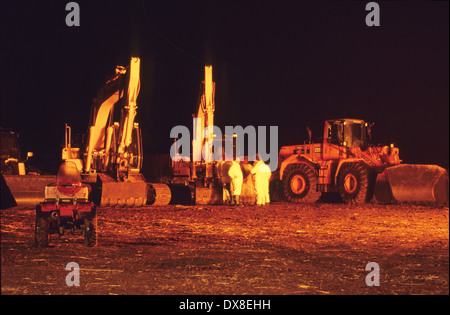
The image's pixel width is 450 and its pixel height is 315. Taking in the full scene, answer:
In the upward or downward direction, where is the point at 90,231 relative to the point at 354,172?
downward

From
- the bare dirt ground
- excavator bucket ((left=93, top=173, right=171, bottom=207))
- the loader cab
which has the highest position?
the loader cab

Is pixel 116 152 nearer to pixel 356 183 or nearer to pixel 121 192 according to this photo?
pixel 121 192

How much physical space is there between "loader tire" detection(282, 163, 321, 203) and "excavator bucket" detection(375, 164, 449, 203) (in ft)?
9.68

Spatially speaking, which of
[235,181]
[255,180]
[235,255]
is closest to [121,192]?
[235,181]

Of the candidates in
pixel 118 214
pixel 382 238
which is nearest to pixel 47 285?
pixel 382 238

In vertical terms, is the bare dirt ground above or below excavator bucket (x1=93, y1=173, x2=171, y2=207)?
below

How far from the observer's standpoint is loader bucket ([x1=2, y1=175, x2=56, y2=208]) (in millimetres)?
15469

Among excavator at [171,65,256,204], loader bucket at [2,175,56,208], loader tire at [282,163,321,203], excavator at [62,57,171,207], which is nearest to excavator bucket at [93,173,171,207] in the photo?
excavator at [62,57,171,207]

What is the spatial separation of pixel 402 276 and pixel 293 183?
12.5m

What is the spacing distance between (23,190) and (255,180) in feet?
23.7

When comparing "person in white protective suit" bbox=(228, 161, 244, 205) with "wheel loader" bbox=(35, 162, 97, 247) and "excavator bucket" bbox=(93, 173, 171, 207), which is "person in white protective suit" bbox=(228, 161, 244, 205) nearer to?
"excavator bucket" bbox=(93, 173, 171, 207)

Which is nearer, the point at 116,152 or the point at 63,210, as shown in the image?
the point at 63,210

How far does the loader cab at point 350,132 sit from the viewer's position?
61.4ft

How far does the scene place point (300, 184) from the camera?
64.4ft
